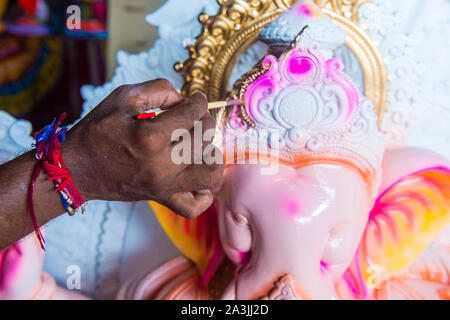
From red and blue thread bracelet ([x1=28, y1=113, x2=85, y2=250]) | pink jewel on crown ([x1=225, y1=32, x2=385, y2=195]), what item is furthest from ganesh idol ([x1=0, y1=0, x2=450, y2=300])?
red and blue thread bracelet ([x1=28, y1=113, x2=85, y2=250])

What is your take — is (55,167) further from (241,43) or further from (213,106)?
(241,43)

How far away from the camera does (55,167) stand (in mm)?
684

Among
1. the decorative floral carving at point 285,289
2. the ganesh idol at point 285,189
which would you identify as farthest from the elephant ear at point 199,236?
the decorative floral carving at point 285,289

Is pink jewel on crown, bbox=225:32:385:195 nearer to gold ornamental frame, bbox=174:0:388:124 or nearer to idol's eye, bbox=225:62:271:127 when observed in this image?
idol's eye, bbox=225:62:271:127

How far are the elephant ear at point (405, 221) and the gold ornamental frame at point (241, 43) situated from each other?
16cm

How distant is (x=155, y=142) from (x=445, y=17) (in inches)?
27.0

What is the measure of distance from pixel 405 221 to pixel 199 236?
44cm

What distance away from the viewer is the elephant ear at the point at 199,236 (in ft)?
3.20

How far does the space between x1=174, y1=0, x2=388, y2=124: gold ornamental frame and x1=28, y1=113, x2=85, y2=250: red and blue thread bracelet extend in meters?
0.36

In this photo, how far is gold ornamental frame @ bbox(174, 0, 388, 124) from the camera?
0.91 meters

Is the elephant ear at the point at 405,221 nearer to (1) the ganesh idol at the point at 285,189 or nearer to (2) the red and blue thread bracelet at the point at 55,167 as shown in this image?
(1) the ganesh idol at the point at 285,189

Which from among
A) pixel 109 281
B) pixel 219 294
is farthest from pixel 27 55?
pixel 219 294
